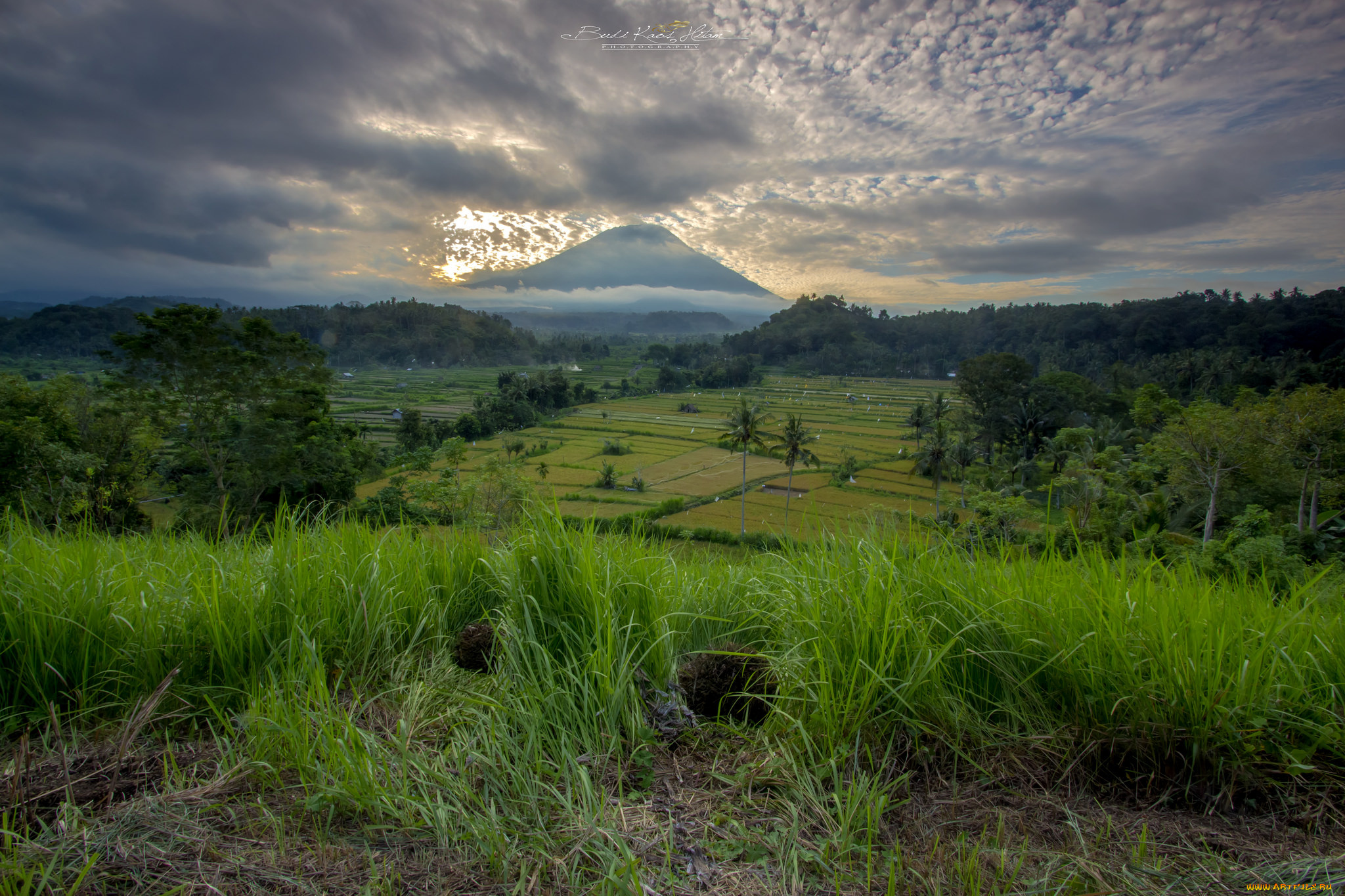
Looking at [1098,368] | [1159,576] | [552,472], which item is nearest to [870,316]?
[1098,368]

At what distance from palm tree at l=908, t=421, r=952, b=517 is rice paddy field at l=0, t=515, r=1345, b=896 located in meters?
32.2

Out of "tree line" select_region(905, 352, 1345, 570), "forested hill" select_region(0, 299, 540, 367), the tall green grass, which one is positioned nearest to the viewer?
the tall green grass

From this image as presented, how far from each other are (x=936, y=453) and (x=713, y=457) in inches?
764

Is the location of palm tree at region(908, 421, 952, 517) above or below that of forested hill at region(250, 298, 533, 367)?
below

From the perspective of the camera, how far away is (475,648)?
2.55 m

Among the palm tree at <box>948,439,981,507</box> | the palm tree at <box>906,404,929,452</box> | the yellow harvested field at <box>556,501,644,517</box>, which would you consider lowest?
the yellow harvested field at <box>556,501,644,517</box>

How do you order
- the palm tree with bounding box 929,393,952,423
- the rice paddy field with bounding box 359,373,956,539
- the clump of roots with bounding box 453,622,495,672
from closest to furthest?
1. the clump of roots with bounding box 453,622,495,672
2. the rice paddy field with bounding box 359,373,956,539
3. the palm tree with bounding box 929,393,952,423

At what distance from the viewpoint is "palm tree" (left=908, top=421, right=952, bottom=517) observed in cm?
3450

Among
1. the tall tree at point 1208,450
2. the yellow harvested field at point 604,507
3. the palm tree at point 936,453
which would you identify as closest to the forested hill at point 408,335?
the yellow harvested field at point 604,507

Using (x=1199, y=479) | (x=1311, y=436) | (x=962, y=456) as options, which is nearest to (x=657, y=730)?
(x=1311, y=436)

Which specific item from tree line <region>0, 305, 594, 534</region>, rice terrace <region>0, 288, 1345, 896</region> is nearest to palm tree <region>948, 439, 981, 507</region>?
tree line <region>0, 305, 594, 534</region>

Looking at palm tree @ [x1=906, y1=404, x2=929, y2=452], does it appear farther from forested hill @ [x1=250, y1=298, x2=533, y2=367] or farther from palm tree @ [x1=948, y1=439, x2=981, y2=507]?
forested hill @ [x1=250, y1=298, x2=533, y2=367]

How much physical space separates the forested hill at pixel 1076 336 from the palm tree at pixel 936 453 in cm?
2434

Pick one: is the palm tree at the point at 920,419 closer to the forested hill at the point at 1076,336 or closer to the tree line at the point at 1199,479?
the tree line at the point at 1199,479
